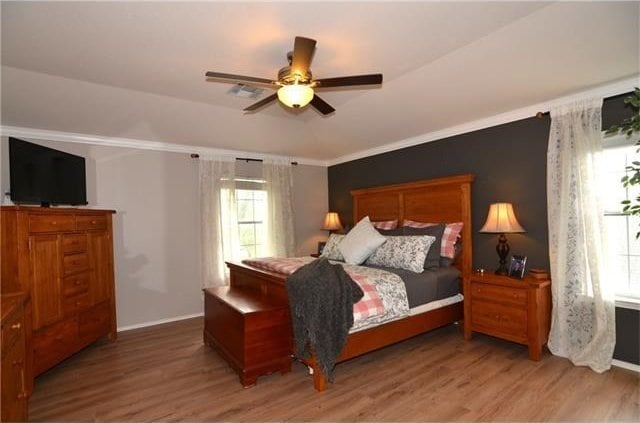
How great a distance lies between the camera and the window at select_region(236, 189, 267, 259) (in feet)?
16.5

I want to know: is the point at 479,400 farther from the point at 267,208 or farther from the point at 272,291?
the point at 267,208

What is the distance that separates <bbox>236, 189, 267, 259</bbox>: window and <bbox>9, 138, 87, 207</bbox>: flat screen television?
2005mm

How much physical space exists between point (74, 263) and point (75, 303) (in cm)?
38

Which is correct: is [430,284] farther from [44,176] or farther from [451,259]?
[44,176]

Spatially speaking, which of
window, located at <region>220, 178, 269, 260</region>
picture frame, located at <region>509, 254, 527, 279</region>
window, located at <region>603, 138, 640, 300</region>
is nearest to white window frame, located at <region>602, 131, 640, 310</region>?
window, located at <region>603, 138, 640, 300</region>

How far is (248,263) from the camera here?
3889 mm

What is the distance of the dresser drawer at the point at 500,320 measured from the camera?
298 cm

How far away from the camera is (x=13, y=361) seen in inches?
67.1

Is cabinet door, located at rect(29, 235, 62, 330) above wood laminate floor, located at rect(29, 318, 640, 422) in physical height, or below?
above

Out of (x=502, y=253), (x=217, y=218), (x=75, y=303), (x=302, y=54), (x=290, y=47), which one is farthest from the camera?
(x=217, y=218)

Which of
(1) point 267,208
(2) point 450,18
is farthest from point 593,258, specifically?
(1) point 267,208

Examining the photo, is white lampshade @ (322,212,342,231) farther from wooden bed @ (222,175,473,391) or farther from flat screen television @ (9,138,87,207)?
flat screen television @ (9,138,87,207)

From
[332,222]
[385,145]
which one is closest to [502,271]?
[385,145]

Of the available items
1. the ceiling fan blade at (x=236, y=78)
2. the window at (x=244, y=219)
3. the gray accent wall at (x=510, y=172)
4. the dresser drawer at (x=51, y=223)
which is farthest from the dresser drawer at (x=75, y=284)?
the gray accent wall at (x=510, y=172)
